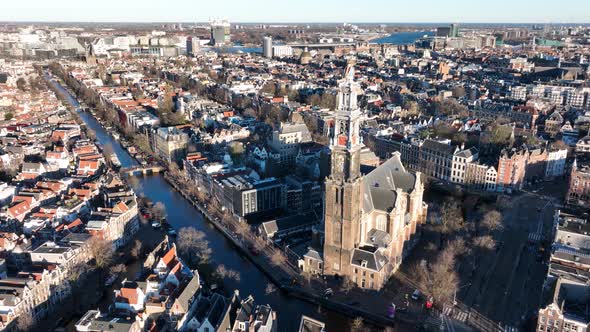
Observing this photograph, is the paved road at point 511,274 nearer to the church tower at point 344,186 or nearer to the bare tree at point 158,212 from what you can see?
the church tower at point 344,186

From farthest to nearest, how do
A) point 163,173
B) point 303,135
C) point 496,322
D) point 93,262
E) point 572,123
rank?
point 572,123
point 303,135
point 163,173
point 93,262
point 496,322

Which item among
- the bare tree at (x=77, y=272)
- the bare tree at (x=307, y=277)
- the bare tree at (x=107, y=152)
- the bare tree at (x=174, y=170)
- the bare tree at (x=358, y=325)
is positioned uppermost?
the bare tree at (x=107, y=152)

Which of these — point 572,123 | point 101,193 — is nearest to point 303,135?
point 101,193

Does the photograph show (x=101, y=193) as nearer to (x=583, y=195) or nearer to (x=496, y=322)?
(x=496, y=322)

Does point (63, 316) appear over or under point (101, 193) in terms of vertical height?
under

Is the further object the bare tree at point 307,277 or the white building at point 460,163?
the white building at point 460,163

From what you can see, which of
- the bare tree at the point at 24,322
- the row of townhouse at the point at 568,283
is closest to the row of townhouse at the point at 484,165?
the row of townhouse at the point at 568,283

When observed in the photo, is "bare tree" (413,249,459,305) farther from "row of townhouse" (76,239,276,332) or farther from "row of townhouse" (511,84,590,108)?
"row of townhouse" (511,84,590,108)
